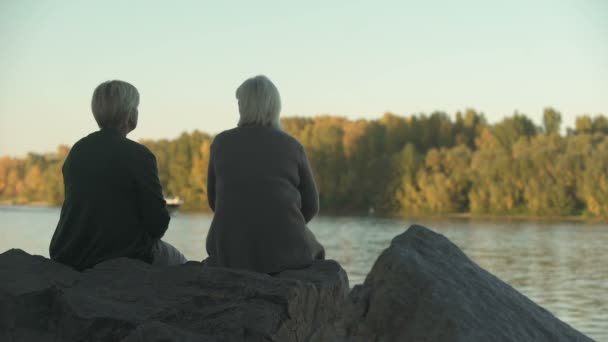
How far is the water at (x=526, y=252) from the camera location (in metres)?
22.6

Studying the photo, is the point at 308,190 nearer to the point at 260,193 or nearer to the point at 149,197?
the point at 260,193

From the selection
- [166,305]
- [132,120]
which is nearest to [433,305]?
[166,305]

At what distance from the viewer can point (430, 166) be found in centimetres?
7488

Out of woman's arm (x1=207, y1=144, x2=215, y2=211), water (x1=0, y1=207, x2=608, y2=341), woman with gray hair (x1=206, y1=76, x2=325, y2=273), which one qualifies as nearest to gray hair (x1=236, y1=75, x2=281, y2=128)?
woman with gray hair (x1=206, y1=76, x2=325, y2=273)

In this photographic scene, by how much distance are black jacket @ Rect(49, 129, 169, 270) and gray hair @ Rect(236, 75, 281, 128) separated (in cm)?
56

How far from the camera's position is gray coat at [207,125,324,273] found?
13.9 feet

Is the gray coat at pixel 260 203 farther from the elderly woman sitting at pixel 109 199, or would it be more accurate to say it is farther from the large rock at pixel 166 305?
the elderly woman sitting at pixel 109 199

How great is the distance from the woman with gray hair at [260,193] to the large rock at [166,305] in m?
0.24

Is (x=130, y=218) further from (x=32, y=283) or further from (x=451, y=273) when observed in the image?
(x=451, y=273)

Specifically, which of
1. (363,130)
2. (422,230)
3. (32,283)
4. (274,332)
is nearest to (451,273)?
(422,230)

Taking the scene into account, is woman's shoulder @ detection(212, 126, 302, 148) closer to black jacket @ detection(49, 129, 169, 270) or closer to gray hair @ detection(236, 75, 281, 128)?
gray hair @ detection(236, 75, 281, 128)

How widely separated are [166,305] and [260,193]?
31.3 inches

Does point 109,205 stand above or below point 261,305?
above

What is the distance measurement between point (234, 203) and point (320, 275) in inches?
22.6
